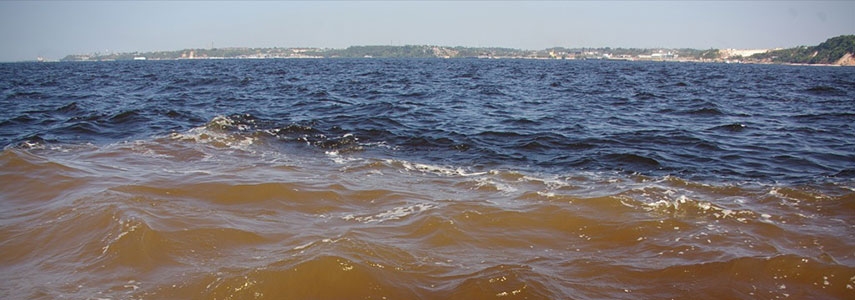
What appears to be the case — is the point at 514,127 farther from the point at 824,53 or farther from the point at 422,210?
the point at 824,53

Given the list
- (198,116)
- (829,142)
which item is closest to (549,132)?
(829,142)

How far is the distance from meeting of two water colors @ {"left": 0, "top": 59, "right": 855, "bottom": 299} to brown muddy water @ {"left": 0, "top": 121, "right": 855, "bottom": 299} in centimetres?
3

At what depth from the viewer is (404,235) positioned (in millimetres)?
5086

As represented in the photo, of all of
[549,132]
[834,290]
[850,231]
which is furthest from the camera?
[549,132]

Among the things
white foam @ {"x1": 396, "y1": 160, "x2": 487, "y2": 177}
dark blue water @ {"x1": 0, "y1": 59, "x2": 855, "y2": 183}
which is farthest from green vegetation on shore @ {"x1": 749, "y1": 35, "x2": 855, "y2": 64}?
white foam @ {"x1": 396, "y1": 160, "x2": 487, "y2": 177}

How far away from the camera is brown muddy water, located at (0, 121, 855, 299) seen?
156 inches

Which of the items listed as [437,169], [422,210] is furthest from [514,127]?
[422,210]

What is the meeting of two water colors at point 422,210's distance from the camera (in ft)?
13.3

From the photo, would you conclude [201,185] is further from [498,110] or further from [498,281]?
[498,110]

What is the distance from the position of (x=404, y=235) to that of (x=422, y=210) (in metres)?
0.87

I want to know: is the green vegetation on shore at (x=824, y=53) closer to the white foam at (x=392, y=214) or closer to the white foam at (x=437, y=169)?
the white foam at (x=437, y=169)

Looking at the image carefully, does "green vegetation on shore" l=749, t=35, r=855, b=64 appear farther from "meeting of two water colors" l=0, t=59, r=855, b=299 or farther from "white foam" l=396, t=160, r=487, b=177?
"white foam" l=396, t=160, r=487, b=177

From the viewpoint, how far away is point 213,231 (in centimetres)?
504

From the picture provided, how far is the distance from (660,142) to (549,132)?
2.62m
